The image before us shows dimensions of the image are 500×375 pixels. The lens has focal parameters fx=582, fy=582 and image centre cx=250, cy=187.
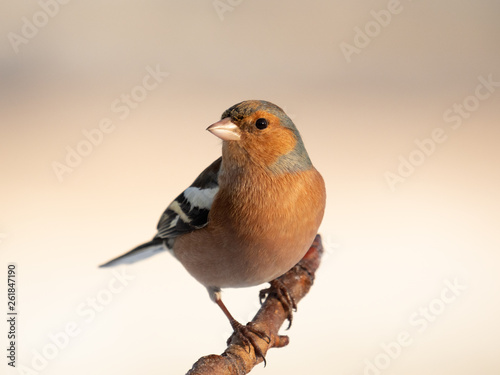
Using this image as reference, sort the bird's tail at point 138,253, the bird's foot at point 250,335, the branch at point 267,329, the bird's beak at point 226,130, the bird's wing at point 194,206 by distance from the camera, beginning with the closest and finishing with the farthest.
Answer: the branch at point 267,329 < the bird's foot at point 250,335 < the bird's beak at point 226,130 < the bird's wing at point 194,206 < the bird's tail at point 138,253

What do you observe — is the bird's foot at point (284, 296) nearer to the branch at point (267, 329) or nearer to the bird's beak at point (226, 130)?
the branch at point (267, 329)

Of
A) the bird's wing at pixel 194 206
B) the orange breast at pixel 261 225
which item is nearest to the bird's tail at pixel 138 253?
the bird's wing at pixel 194 206

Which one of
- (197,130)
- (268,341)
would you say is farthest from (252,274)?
(197,130)

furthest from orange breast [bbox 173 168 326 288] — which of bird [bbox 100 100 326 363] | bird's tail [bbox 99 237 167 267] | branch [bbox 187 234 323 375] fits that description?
bird's tail [bbox 99 237 167 267]

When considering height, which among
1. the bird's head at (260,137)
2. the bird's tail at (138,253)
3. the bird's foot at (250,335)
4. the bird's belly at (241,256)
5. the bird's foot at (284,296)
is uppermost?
the bird's tail at (138,253)

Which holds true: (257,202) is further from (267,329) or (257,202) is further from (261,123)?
Answer: (267,329)

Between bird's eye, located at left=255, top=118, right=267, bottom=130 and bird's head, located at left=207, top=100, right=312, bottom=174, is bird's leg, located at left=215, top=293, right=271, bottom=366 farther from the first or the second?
bird's eye, located at left=255, top=118, right=267, bottom=130

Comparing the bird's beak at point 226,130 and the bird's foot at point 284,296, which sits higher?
the bird's beak at point 226,130
